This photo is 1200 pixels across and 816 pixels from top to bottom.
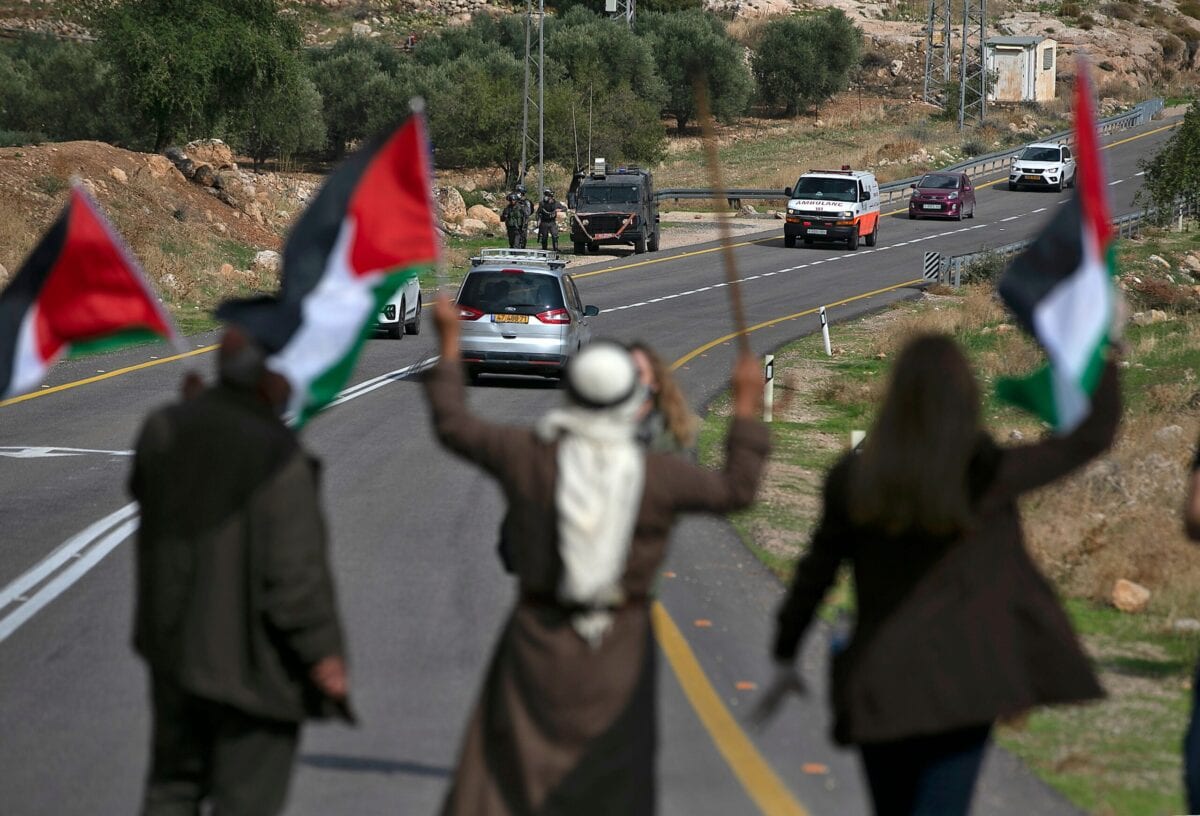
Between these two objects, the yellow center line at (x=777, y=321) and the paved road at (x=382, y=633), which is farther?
the yellow center line at (x=777, y=321)

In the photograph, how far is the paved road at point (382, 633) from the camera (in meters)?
7.39

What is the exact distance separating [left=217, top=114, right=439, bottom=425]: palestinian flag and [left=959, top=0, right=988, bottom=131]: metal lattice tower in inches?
3045

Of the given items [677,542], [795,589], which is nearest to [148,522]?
[795,589]

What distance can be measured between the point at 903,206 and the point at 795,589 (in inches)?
2509

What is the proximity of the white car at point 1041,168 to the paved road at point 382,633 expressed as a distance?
49.4 meters

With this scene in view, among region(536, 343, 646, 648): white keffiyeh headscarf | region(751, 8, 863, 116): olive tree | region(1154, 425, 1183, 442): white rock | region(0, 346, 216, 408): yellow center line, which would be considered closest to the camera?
region(536, 343, 646, 648): white keffiyeh headscarf

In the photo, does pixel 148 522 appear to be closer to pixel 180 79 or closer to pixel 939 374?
pixel 939 374

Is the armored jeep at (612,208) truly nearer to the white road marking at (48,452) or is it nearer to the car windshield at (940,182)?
the car windshield at (940,182)

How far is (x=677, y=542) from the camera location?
13641 mm

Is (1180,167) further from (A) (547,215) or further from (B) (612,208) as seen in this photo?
(A) (547,215)

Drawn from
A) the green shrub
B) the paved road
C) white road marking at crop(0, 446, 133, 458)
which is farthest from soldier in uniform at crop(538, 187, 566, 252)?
white road marking at crop(0, 446, 133, 458)

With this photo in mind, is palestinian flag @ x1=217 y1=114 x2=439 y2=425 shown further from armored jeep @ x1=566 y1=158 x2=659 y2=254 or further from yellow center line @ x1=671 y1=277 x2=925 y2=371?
armored jeep @ x1=566 y1=158 x2=659 y2=254

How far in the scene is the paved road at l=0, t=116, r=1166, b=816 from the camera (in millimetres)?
7387

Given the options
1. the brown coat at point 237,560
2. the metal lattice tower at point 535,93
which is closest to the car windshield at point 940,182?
the metal lattice tower at point 535,93
